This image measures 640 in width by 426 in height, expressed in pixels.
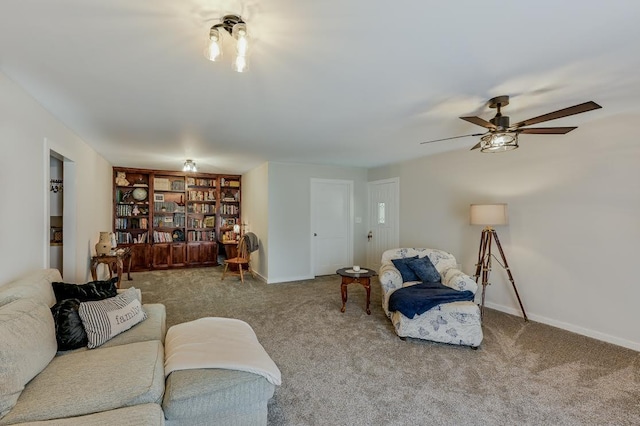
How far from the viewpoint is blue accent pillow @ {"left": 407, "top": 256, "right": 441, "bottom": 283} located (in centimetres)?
372

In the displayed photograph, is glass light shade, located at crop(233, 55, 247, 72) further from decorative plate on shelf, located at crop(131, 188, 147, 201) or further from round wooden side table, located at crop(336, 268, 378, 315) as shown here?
decorative plate on shelf, located at crop(131, 188, 147, 201)

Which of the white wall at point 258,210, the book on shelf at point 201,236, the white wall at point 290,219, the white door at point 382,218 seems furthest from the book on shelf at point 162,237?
the white door at point 382,218

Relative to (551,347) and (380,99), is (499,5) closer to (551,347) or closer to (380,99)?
(380,99)

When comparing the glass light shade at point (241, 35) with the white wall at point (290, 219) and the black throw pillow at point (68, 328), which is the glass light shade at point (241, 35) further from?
the white wall at point (290, 219)

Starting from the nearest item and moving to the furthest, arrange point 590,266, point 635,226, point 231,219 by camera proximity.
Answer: point 635,226, point 590,266, point 231,219

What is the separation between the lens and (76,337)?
6.57ft

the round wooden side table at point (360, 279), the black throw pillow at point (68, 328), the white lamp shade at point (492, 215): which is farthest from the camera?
the round wooden side table at point (360, 279)

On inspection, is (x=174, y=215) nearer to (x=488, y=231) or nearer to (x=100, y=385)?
(x=100, y=385)

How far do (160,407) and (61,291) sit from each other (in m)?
1.52

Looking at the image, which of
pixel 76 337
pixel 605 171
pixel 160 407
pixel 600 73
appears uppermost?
pixel 600 73

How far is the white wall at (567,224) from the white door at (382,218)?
1265mm

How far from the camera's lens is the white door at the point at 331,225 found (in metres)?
6.14

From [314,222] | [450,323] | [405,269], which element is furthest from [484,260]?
[314,222]

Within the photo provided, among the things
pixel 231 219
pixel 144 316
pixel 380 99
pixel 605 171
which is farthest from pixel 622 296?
pixel 231 219
